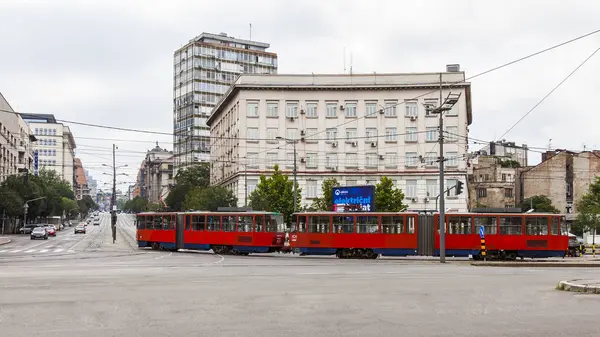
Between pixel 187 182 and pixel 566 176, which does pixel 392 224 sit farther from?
pixel 187 182

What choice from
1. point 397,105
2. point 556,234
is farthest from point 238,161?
point 556,234

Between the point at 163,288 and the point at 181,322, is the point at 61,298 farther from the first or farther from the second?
the point at 181,322

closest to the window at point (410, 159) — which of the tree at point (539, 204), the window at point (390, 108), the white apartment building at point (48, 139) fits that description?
the window at point (390, 108)

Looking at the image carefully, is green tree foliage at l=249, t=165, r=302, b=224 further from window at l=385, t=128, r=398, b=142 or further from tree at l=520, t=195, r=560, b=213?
tree at l=520, t=195, r=560, b=213

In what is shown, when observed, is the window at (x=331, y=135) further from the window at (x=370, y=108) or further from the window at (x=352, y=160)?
the window at (x=370, y=108)

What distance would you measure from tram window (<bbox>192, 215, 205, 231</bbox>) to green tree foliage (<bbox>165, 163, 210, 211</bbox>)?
212ft

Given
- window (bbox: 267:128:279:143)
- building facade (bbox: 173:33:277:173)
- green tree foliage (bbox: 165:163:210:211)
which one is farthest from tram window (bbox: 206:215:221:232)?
building facade (bbox: 173:33:277:173)

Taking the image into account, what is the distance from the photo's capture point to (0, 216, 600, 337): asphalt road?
1103 centimetres

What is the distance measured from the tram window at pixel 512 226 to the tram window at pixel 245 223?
1447cm

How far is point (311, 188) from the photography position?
76.3 meters

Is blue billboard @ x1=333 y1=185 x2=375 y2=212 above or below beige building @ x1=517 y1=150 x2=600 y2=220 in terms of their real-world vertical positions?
below

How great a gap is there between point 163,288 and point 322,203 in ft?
159

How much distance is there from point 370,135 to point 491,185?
159 feet

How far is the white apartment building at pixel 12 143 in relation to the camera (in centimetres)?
9711
